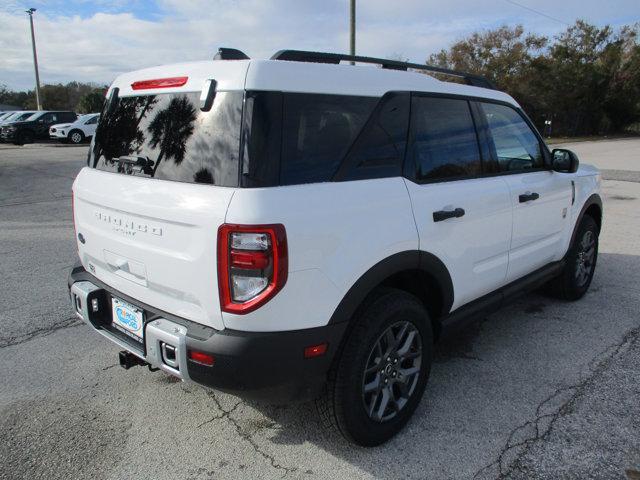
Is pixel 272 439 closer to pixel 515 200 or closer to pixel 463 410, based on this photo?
pixel 463 410

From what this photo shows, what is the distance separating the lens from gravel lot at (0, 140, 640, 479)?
2.48m

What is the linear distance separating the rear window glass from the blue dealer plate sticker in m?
0.68

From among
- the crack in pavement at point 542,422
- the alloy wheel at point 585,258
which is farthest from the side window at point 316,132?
the alloy wheel at point 585,258

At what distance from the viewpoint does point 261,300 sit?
2059 millimetres

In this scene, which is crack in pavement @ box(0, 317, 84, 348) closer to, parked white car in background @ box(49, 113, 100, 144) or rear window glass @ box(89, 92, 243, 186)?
rear window glass @ box(89, 92, 243, 186)

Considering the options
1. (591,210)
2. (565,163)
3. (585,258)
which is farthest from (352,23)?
(565,163)

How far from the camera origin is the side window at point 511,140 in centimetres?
341

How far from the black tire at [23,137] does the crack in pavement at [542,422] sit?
1111 inches

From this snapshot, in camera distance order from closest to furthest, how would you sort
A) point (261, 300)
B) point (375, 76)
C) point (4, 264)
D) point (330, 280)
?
point (261, 300) → point (330, 280) → point (375, 76) → point (4, 264)

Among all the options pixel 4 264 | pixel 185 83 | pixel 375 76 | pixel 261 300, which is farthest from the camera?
pixel 4 264

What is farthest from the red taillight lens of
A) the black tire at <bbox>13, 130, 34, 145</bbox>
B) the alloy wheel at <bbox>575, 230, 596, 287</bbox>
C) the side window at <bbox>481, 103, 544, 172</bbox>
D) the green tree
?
the green tree

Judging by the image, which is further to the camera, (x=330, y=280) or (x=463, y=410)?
(x=463, y=410)

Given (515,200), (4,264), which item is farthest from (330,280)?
(4,264)

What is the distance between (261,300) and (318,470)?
978mm
